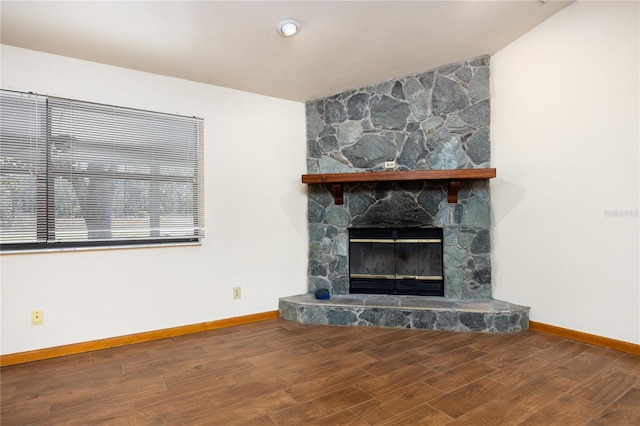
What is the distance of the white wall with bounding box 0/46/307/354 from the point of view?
2445 millimetres

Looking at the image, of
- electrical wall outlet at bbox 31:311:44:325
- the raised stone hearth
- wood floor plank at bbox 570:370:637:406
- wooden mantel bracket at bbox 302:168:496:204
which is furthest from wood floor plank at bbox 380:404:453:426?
electrical wall outlet at bbox 31:311:44:325

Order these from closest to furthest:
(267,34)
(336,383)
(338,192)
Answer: (336,383)
(267,34)
(338,192)

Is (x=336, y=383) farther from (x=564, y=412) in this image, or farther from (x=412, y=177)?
(x=412, y=177)

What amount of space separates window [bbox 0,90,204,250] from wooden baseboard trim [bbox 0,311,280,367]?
2.53 ft

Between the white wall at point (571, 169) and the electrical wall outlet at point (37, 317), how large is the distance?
377 cm

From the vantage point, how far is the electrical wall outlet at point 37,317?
2422 millimetres

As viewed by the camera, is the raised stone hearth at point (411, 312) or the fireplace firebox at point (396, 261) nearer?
the raised stone hearth at point (411, 312)

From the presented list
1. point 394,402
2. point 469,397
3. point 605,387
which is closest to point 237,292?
point 394,402

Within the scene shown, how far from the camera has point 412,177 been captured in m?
3.03

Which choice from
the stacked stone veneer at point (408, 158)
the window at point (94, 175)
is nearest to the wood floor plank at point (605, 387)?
the stacked stone veneer at point (408, 158)

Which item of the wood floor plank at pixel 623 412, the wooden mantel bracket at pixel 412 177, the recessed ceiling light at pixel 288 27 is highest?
the recessed ceiling light at pixel 288 27

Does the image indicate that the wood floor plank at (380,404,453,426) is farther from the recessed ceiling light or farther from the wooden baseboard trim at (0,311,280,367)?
the recessed ceiling light

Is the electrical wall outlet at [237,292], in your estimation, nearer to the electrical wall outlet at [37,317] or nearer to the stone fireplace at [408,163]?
the stone fireplace at [408,163]

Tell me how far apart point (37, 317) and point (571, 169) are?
13.7 ft
